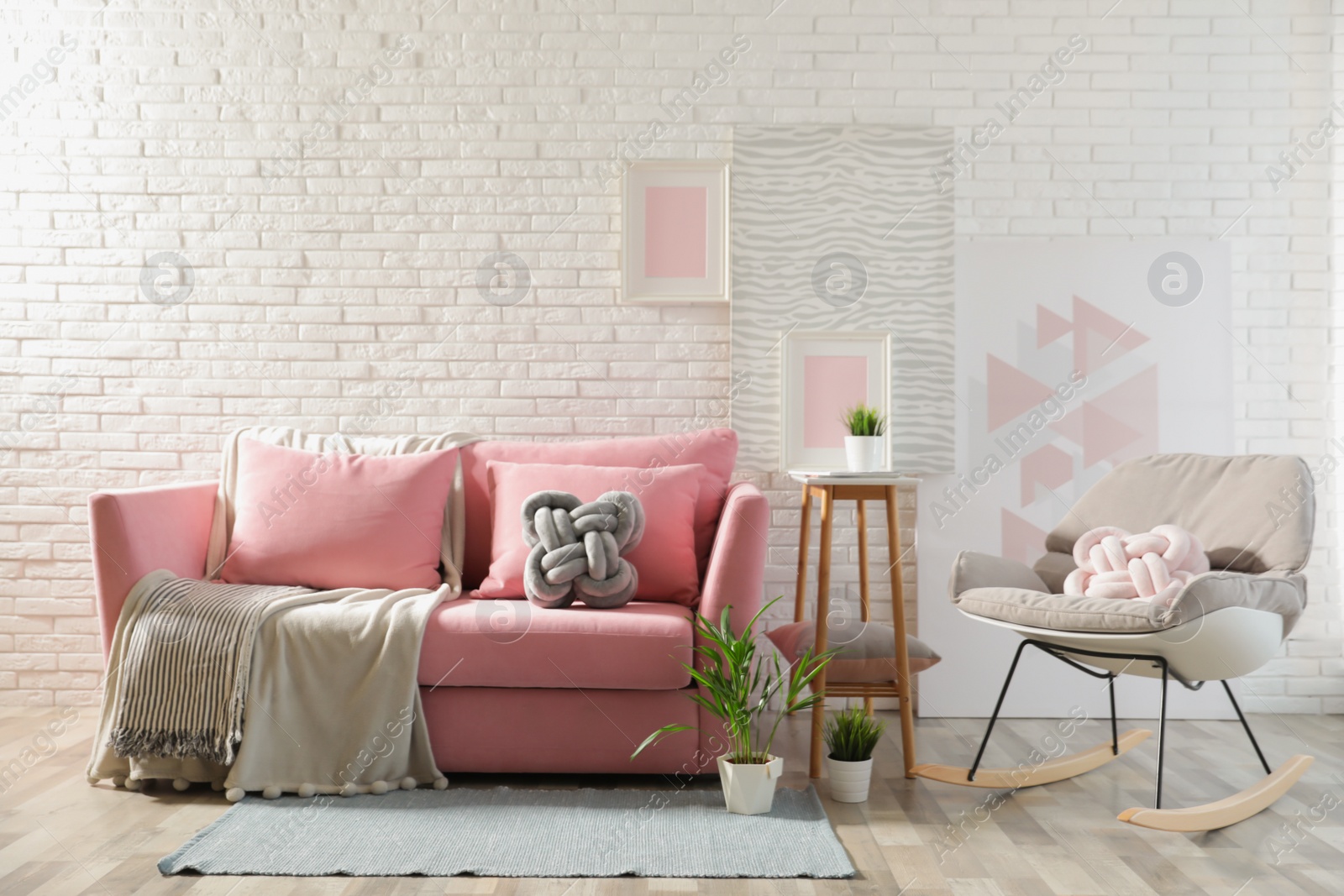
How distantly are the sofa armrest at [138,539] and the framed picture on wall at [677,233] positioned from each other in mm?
1562

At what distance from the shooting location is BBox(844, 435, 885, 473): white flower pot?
2.93 metres

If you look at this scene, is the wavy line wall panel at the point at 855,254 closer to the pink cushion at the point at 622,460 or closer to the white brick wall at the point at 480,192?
the white brick wall at the point at 480,192

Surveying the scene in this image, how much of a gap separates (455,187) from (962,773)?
8.07 ft

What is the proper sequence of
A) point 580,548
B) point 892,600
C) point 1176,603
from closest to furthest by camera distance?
1. point 1176,603
2. point 580,548
3. point 892,600

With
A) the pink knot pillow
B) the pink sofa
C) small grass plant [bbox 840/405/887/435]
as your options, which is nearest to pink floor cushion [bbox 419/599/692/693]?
the pink sofa

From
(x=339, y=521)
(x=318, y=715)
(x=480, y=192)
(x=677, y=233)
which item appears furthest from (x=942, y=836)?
(x=480, y=192)

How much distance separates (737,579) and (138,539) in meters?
1.60

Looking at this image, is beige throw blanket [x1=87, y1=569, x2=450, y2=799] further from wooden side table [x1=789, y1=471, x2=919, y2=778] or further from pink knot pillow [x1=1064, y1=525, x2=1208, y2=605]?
pink knot pillow [x1=1064, y1=525, x2=1208, y2=605]

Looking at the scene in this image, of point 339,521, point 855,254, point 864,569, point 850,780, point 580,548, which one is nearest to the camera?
point 850,780

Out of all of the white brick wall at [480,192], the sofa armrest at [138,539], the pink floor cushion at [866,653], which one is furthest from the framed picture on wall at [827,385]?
the sofa armrest at [138,539]

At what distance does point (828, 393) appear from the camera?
336cm

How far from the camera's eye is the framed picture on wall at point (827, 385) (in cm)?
335

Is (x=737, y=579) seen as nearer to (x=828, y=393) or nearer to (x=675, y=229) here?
(x=828, y=393)

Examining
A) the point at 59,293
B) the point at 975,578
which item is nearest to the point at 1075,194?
the point at 975,578
